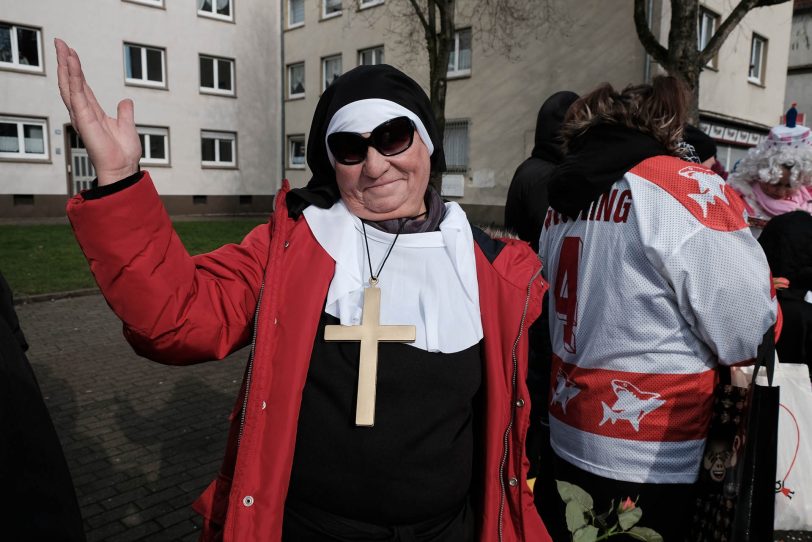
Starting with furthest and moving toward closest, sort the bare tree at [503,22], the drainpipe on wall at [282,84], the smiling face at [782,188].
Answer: the drainpipe on wall at [282,84] → the bare tree at [503,22] → the smiling face at [782,188]

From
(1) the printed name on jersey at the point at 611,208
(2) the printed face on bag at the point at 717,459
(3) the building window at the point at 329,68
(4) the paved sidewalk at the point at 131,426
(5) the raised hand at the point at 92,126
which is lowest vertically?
(4) the paved sidewalk at the point at 131,426

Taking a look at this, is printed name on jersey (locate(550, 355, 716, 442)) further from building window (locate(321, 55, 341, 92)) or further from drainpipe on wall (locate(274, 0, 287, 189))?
drainpipe on wall (locate(274, 0, 287, 189))

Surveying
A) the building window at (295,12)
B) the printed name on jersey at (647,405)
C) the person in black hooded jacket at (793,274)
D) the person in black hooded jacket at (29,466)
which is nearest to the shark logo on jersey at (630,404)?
the printed name on jersey at (647,405)

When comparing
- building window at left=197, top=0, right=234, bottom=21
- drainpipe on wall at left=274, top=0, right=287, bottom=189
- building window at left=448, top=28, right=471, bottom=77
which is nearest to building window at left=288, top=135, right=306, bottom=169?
drainpipe on wall at left=274, top=0, right=287, bottom=189

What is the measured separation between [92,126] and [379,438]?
922 millimetres

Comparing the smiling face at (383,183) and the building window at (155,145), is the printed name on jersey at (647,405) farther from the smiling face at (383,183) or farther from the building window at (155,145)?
the building window at (155,145)

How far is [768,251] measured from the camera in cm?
276

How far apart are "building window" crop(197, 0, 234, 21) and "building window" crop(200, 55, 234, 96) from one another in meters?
1.56

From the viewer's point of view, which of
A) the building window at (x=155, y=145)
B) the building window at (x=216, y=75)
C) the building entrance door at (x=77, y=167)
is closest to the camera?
the building entrance door at (x=77, y=167)

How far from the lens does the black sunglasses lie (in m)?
1.69

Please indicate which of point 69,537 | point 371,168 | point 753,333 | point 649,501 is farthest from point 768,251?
point 69,537

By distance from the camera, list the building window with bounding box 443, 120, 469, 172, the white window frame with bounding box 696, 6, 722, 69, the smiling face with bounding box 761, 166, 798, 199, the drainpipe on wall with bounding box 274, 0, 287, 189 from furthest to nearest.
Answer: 1. the drainpipe on wall with bounding box 274, 0, 287, 189
2. the building window with bounding box 443, 120, 469, 172
3. the white window frame with bounding box 696, 6, 722, 69
4. the smiling face with bounding box 761, 166, 798, 199

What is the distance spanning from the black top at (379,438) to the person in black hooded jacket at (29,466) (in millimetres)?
621

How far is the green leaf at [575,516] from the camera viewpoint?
1630mm
